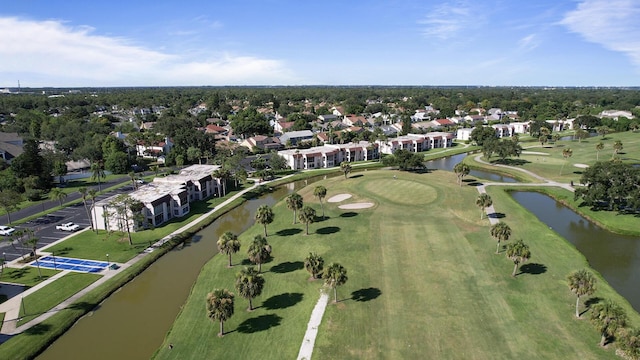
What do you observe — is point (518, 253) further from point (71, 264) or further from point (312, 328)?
point (71, 264)

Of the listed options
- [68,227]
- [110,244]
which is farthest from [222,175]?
[68,227]

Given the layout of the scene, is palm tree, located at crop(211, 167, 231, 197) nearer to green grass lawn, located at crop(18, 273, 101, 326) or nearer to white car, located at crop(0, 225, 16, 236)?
white car, located at crop(0, 225, 16, 236)

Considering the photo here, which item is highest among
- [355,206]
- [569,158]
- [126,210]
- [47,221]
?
[126,210]

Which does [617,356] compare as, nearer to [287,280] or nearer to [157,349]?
[287,280]

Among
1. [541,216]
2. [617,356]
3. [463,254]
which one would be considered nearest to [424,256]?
[463,254]

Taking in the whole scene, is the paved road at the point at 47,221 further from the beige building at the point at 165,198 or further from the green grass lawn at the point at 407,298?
the green grass lawn at the point at 407,298

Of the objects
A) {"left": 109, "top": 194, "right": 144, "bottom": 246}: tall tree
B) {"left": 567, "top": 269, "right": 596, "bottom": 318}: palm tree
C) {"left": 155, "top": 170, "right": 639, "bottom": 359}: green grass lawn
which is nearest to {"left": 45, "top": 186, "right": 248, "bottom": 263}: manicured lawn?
{"left": 109, "top": 194, "right": 144, "bottom": 246}: tall tree
